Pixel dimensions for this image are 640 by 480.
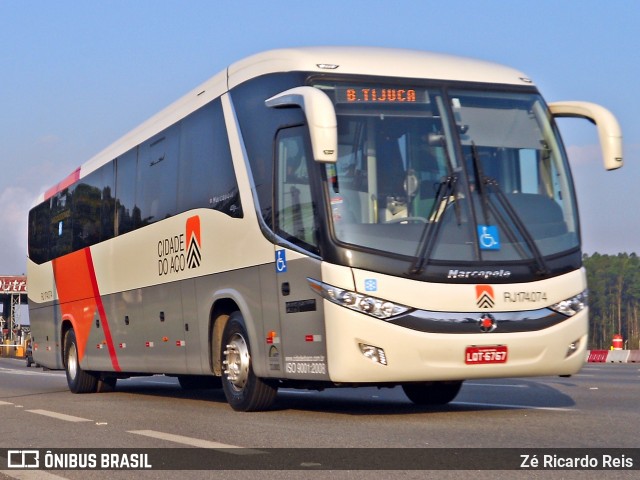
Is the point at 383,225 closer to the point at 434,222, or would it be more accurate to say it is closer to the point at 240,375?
the point at 434,222

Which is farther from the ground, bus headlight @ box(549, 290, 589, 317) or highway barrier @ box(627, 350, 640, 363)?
bus headlight @ box(549, 290, 589, 317)

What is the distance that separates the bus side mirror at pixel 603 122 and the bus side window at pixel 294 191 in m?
2.77

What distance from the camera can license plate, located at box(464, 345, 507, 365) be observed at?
10.5m

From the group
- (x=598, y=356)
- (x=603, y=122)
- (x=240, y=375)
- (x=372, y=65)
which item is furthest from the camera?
(x=598, y=356)

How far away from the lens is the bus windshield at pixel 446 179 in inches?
418

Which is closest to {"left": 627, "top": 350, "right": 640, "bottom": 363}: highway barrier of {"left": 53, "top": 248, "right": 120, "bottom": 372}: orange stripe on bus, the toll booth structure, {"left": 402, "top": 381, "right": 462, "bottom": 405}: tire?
{"left": 53, "top": 248, "right": 120, "bottom": 372}: orange stripe on bus

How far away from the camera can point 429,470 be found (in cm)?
730

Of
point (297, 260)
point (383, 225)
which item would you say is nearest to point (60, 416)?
point (297, 260)

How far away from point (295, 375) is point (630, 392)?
5.94 m

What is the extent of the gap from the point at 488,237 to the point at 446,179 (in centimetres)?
66

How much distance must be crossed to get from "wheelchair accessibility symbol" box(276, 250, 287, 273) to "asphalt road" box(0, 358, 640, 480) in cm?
145

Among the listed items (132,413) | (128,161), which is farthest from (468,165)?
(128,161)

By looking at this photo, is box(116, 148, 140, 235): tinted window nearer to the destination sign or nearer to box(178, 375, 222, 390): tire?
box(178, 375, 222, 390): tire

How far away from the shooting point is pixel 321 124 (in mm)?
10172
